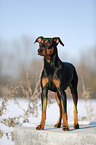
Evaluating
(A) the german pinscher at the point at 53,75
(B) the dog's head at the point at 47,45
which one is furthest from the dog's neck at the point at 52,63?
(B) the dog's head at the point at 47,45

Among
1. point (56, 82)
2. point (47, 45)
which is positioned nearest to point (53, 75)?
point (56, 82)

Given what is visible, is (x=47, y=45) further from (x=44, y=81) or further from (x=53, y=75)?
(x=44, y=81)

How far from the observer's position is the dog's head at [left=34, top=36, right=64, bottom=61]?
3567 mm

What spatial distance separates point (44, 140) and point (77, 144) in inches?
21.7

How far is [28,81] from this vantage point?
6367 mm

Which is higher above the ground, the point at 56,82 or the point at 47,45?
the point at 47,45

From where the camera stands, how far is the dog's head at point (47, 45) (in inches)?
140

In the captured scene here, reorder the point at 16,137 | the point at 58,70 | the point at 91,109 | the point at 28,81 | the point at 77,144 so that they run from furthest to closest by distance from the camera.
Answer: the point at 91,109, the point at 28,81, the point at 16,137, the point at 58,70, the point at 77,144

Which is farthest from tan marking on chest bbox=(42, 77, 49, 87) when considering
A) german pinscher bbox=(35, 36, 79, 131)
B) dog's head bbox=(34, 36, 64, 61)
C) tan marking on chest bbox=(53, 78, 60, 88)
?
dog's head bbox=(34, 36, 64, 61)

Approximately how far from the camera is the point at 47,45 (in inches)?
145

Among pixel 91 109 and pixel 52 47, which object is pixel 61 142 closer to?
pixel 52 47

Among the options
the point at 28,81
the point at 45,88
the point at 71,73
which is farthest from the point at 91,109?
the point at 45,88

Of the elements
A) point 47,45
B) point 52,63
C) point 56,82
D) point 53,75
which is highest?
point 47,45

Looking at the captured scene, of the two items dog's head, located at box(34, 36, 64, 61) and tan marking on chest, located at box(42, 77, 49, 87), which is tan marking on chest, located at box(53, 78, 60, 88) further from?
dog's head, located at box(34, 36, 64, 61)
